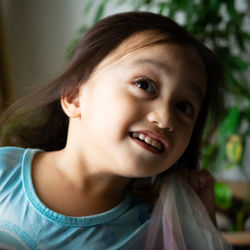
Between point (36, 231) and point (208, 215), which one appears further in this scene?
point (208, 215)

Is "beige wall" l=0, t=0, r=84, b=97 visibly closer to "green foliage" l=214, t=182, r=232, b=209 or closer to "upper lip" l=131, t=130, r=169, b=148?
"green foliage" l=214, t=182, r=232, b=209

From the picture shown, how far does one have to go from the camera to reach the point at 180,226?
0.70m

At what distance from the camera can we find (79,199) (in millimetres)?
694

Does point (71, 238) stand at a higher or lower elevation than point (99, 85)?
lower

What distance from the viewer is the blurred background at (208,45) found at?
1.09m

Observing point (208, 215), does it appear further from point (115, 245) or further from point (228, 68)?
point (228, 68)

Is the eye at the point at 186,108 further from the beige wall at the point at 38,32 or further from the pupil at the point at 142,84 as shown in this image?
the beige wall at the point at 38,32

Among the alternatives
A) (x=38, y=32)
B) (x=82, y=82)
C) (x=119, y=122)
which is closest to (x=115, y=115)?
(x=119, y=122)

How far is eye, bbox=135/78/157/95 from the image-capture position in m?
0.64

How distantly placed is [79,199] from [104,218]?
0.07 m

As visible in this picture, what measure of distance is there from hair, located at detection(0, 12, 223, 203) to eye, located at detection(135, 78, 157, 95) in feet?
0.30

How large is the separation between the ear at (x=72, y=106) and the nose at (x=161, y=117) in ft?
0.57

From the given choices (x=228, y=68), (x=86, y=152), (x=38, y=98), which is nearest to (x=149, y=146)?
(x=86, y=152)

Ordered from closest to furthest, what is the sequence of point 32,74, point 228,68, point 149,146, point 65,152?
1. point 149,146
2. point 65,152
3. point 228,68
4. point 32,74
